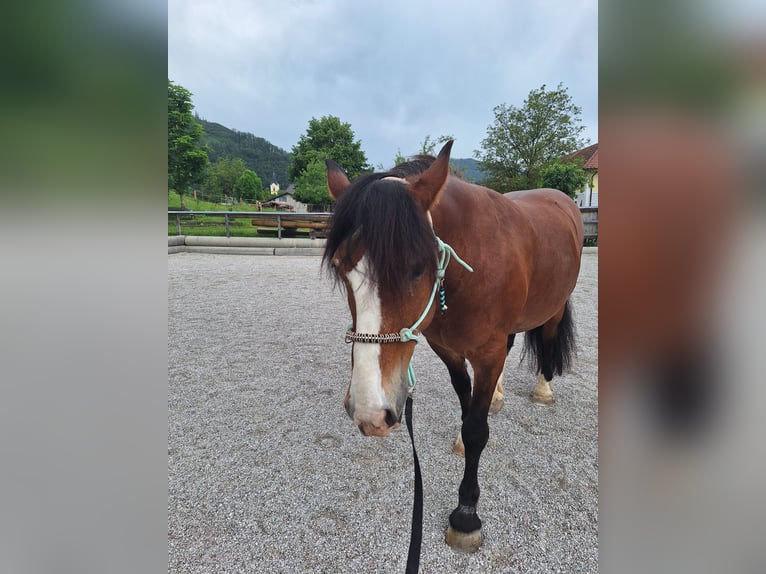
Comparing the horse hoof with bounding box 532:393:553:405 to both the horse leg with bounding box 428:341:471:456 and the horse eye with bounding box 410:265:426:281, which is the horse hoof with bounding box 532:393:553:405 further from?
the horse eye with bounding box 410:265:426:281

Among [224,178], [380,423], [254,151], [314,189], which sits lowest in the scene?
[380,423]

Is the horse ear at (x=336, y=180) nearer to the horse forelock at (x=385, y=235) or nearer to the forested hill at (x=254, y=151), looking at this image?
the horse forelock at (x=385, y=235)

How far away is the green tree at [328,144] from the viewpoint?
3338cm

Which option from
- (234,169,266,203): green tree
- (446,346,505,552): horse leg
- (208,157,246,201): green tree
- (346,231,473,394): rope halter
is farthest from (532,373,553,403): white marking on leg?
(208,157,246,201): green tree

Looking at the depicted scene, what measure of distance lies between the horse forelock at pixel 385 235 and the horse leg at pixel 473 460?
76 centimetres

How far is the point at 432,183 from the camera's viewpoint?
1266 millimetres

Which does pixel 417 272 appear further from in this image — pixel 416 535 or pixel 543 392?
pixel 543 392

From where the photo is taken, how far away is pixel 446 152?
4.12 feet

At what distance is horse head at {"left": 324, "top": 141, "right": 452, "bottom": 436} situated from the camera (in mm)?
1104

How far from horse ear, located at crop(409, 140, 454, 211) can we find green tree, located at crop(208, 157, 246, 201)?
174 ft

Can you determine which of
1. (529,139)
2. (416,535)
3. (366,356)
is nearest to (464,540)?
(416,535)

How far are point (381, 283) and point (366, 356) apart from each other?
0.81ft

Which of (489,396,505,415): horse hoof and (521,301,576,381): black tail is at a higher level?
(521,301,576,381): black tail
